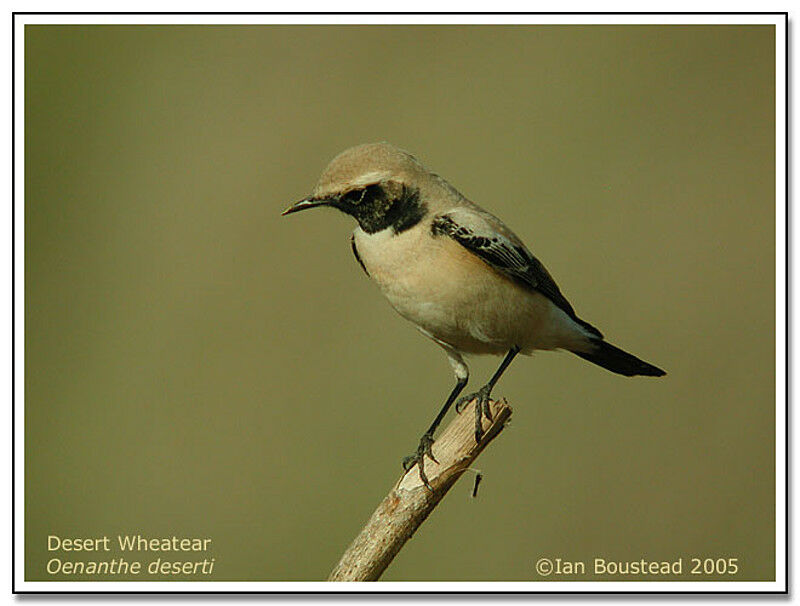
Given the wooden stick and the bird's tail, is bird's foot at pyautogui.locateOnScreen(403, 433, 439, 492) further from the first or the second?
the bird's tail

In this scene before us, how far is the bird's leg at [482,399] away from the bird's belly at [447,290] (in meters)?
0.13

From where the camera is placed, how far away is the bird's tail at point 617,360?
394cm

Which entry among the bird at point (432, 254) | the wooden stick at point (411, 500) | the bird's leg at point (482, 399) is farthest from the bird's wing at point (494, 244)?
the wooden stick at point (411, 500)

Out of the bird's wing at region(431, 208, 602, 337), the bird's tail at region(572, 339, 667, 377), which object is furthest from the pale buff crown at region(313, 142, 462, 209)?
the bird's tail at region(572, 339, 667, 377)

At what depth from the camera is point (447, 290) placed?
327 cm

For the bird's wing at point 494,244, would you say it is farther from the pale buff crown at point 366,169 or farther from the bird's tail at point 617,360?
the bird's tail at point 617,360

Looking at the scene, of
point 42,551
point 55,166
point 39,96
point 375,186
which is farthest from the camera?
point 55,166

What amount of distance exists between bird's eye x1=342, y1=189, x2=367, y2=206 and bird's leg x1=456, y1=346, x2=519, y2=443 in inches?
34.4

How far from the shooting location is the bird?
124 inches

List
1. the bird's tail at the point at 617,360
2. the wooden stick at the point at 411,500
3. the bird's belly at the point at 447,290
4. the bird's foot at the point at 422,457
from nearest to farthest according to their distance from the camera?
the wooden stick at the point at 411,500 < the bird's foot at the point at 422,457 < the bird's belly at the point at 447,290 < the bird's tail at the point at 617,360
